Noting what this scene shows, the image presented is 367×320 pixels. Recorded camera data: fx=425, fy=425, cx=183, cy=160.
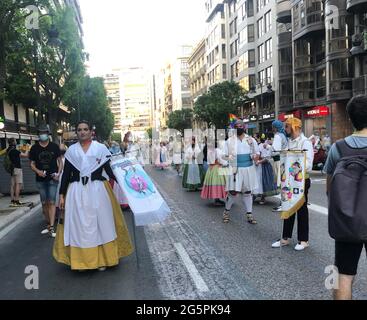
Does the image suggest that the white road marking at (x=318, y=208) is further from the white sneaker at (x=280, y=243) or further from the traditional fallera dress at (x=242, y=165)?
the white sneaker at (x=280, y=243)

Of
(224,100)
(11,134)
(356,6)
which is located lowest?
(11,134)

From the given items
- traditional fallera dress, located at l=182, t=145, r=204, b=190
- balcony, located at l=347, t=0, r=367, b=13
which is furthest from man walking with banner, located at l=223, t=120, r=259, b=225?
balcony, located at l=347, t=0, r=367, b=13

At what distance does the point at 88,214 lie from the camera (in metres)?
5.28

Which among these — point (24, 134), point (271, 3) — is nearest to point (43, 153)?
point (24, 134)

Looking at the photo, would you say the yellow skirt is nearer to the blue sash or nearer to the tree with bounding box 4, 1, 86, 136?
the blue sash

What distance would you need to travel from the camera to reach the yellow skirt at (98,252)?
5230 mm

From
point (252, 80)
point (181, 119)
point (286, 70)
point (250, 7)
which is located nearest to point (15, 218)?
point (286, 70)

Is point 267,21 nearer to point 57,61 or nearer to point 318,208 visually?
point 57,61

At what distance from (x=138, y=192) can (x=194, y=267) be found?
3.86 feet

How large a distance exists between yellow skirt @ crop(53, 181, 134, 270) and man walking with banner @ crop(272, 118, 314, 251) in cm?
220

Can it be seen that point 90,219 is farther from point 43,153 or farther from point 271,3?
point 271,3

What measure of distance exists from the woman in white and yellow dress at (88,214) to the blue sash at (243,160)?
3.20 m

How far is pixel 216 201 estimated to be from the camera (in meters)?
10.9

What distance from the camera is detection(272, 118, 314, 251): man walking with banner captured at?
591 centimetres
